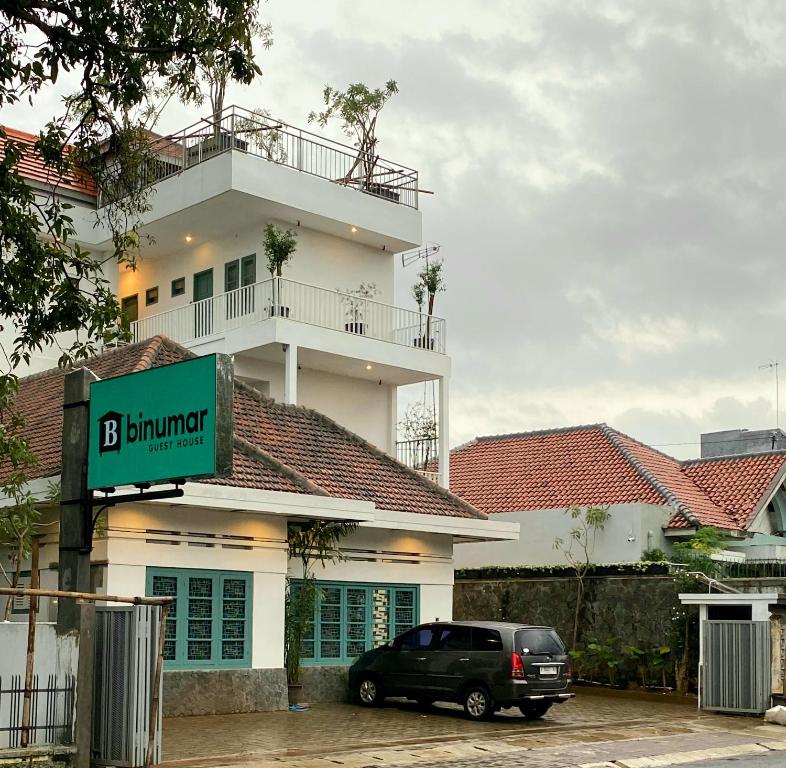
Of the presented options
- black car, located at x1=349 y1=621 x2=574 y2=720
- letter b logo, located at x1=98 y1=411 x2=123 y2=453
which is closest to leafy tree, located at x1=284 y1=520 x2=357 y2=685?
black car, located at x1=349 y1=621 x2=574 y2=720

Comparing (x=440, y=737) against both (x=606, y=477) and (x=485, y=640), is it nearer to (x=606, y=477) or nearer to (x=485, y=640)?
(x=485, y=640)

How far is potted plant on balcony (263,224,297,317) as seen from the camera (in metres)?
28.2

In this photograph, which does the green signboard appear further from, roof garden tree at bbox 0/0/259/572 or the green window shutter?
the green window shutter

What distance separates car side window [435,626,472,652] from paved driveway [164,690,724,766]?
1.18m

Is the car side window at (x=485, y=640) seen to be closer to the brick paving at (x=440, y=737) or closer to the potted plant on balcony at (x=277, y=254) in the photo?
the brick paving at (x=440, y=737)

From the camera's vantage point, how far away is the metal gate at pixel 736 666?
862 inches

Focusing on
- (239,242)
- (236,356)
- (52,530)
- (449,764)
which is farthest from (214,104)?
(449,764)

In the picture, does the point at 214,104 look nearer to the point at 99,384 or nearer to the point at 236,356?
the point at 236,356

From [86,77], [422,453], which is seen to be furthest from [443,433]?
[86,77]

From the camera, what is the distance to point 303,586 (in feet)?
72.9

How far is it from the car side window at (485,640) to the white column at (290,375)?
8.49 meters

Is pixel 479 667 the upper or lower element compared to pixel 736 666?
upper

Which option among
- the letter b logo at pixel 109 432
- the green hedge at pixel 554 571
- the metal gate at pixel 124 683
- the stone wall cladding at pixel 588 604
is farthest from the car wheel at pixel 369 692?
the letter b logo at pixel 109 432

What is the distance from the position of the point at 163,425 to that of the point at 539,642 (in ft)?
31.8
